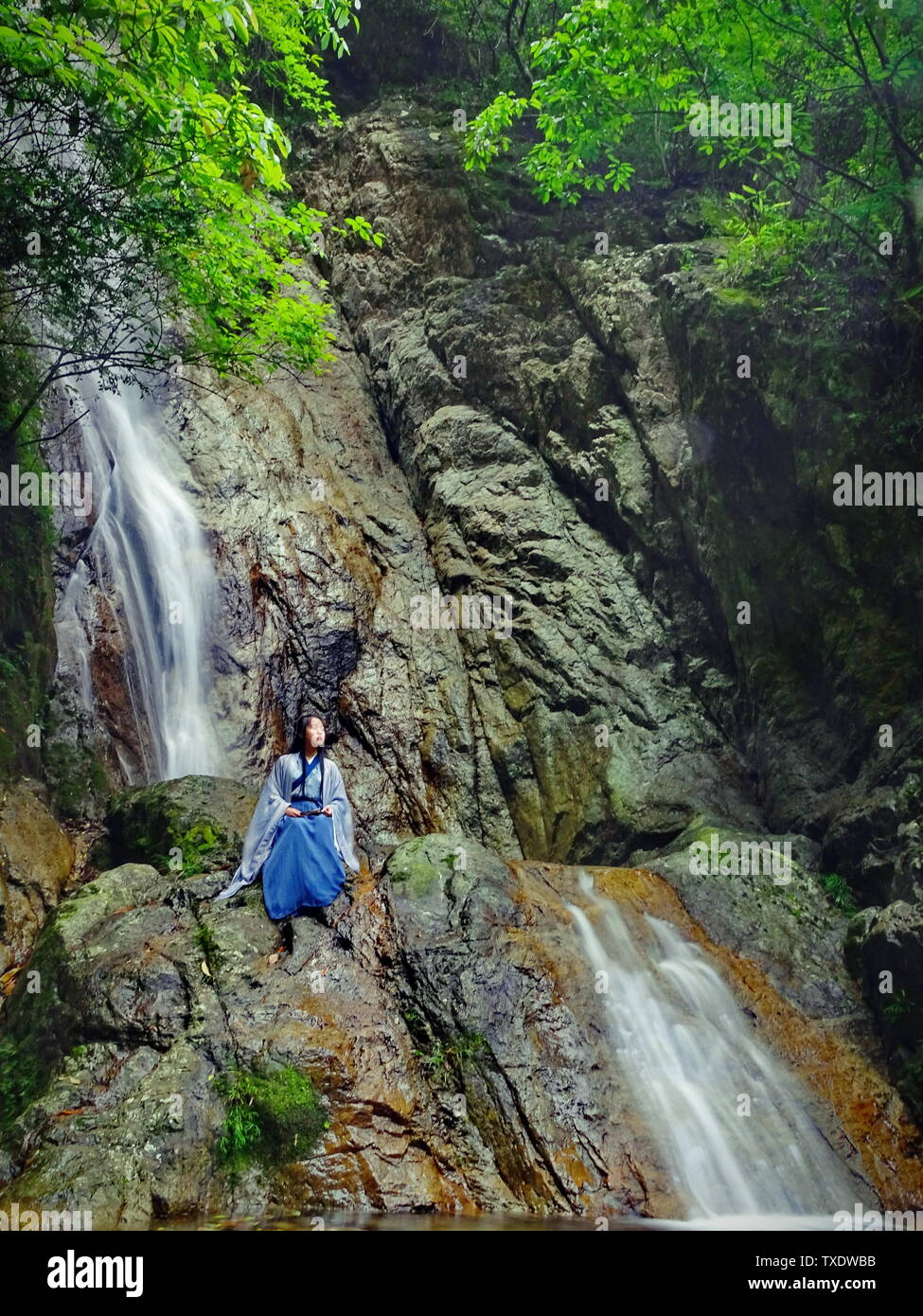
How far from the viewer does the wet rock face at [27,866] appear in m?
8.10

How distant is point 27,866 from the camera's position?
8562 mm

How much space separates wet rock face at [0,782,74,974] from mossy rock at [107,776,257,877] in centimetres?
57

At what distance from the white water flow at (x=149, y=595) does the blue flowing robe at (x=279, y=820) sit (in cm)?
328

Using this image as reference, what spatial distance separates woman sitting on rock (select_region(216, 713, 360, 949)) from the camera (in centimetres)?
745

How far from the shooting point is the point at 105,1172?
5258 millimetres

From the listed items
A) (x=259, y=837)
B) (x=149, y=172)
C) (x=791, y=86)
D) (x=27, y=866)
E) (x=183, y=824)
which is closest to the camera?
(x=259, y=837)

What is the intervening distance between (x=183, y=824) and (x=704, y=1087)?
5.29m

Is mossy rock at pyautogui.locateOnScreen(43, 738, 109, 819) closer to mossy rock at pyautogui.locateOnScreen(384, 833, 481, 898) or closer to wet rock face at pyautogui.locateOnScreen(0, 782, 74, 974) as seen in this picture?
wet rock face at pyautogui.locateOnScreen(0, 782, 74, 974)

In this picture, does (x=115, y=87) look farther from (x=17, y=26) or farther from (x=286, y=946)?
(x=286, y=946)

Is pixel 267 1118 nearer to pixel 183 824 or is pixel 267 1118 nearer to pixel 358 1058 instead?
pixel 358 1058

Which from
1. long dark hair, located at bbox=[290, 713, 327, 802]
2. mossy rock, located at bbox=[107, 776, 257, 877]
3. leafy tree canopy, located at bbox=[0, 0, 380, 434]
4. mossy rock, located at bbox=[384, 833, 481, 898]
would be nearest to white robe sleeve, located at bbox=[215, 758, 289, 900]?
long dark hair, located at bbox=[290, 713, 327, 802]

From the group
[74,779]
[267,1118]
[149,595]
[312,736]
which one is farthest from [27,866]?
[149,595]

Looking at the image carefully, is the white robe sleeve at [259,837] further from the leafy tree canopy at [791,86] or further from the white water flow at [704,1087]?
the leafy tree canopy at [791,86]

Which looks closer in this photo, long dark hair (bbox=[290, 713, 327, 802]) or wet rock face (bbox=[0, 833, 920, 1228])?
wet rock face (bbox=[0, 833, 920, 1228])
